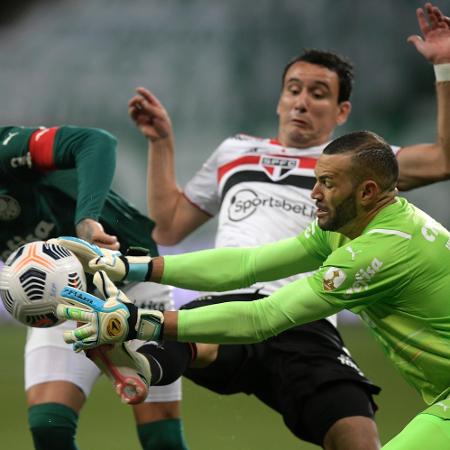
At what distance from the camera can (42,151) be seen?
4.66 meters

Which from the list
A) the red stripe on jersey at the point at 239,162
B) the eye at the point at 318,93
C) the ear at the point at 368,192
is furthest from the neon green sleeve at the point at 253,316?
the eye at the point at 318,93

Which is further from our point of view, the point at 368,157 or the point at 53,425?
the point at 53,425

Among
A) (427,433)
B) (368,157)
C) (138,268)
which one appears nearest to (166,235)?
(138,268)

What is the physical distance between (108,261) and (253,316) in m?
0.62

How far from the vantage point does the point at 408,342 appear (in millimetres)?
3809

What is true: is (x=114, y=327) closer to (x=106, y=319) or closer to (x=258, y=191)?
(x=106, y=319)

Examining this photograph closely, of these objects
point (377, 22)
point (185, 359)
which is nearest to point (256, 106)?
point (377, 22)

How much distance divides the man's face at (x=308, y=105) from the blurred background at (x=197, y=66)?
6711mm

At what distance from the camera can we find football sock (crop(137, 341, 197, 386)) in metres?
4.11

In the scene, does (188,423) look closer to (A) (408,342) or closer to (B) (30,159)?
(B) (30,159)

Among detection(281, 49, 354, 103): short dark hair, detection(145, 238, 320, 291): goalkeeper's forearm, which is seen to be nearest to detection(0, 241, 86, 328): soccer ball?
detection(145, 238, 320, 291): goalkeeper's forearm

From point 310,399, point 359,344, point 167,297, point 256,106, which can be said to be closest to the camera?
point 310,399

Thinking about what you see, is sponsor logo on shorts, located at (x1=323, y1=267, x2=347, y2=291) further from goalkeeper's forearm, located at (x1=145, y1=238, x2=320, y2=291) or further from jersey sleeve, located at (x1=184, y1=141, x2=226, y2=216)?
jersey sleeve, located at (x1=184, y1=141, x2=226, y2=216)

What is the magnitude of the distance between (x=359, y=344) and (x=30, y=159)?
19.3 ft
